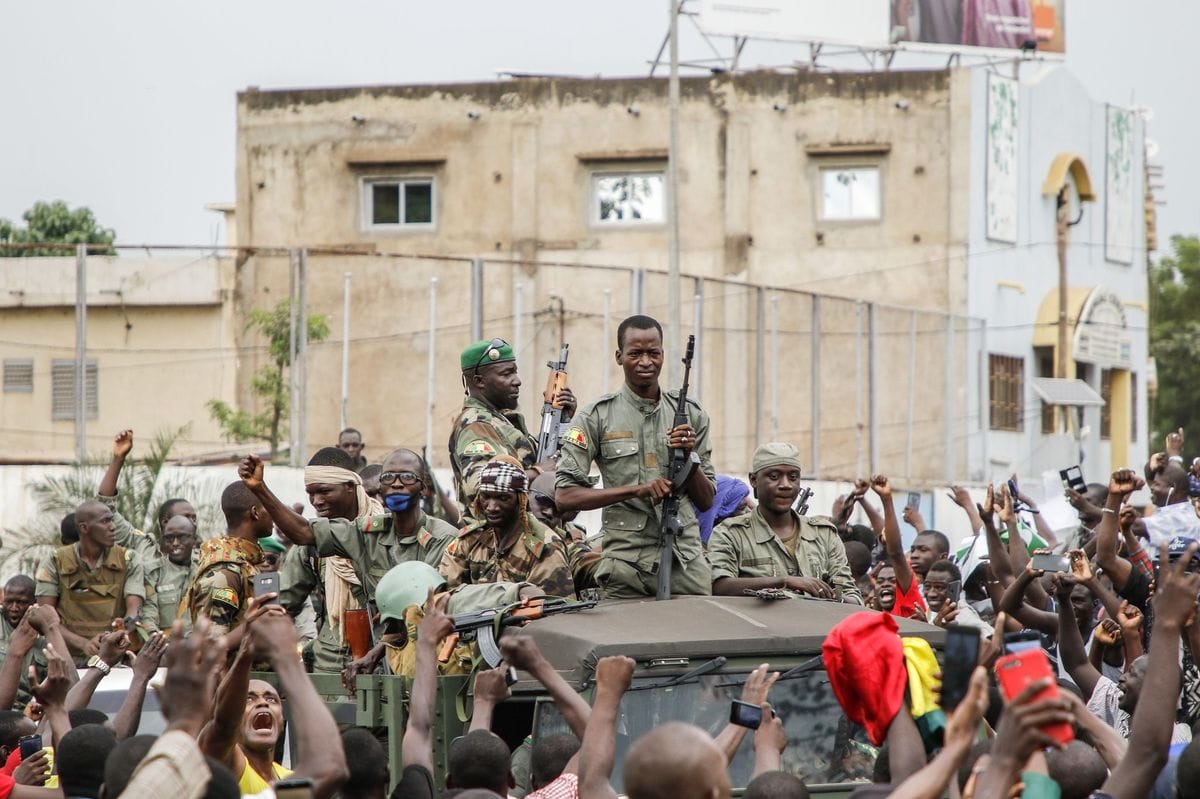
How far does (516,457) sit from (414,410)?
19642 millimetres

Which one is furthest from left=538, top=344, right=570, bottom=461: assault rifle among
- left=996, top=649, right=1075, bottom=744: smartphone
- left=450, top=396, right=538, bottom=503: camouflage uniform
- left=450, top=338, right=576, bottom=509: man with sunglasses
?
left=996, top=649, right=1075, bottom=744: smartphone

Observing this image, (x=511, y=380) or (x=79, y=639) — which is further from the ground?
(x=511, y=380)

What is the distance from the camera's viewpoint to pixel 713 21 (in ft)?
110

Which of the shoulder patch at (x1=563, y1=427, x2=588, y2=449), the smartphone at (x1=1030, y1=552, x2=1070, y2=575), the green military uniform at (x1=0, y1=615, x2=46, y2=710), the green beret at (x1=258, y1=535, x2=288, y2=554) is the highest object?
the shoulder patch at (x1=563, y1=427, x2=588, y2=449)

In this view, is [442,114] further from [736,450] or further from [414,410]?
[736,450]

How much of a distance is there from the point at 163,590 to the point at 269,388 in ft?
52.2

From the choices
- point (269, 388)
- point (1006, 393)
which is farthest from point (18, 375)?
point (1006, 393)

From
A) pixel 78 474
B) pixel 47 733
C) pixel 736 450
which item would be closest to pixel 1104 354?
pixel 736 450

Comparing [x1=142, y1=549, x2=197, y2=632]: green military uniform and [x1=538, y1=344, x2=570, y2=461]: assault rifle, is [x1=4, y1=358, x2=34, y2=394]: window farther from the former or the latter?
[x1=538, y1=344, x2=570, y2=461]: assault rifle

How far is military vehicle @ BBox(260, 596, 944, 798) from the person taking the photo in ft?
21.6

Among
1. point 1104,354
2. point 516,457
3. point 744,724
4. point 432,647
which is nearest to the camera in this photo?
point 744,724

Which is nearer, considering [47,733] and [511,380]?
[47,733]

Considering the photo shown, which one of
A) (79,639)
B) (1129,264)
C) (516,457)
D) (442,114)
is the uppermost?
(442,114)

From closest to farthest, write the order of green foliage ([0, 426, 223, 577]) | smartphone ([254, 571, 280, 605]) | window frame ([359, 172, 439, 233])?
smartphone ([254, 571, 280, 605])
green foliage ([0, 426, 223, 577])
window frame ([359, 172, 439, 233])
